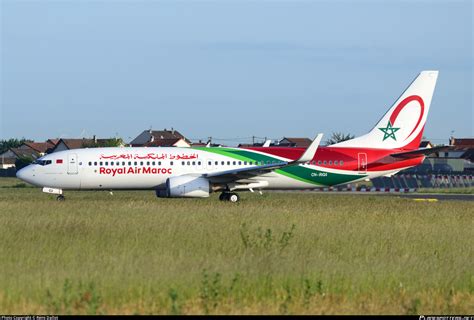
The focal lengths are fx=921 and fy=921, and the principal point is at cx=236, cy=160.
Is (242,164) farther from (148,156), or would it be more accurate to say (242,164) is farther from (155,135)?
(155,135)

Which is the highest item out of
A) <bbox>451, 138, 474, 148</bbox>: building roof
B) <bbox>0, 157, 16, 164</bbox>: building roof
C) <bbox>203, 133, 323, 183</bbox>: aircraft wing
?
<bbox>451, 138, 474, 148</bbox>: building roof

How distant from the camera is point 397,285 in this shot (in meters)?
17.6

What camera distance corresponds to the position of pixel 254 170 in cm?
4612

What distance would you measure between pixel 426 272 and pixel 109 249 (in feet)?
23.7

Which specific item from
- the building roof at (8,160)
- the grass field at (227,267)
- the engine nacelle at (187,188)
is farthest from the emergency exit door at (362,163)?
the building roof at (8,160)

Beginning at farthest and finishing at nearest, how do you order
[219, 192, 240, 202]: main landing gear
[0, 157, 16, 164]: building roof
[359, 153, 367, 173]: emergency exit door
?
1. [0, 157, 16, 164]: building roof
2. [359, 153, 367, 173]: emergency exit door
3. [219, 192, 240, 202]: main landing gear

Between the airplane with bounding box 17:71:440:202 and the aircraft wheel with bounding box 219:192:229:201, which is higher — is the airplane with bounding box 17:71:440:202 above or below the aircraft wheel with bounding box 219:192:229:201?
above

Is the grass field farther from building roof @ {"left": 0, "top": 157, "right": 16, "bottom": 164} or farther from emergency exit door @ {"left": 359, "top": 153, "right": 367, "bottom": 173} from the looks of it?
building roof @ {"left": 0, "top": 157, "right": 16, "bottom": 164}

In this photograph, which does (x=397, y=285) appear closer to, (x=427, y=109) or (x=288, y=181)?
(x=288, y=181)

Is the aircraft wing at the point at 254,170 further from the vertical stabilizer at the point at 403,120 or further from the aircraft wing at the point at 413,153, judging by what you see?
the aircraft wing at the point at 413,153

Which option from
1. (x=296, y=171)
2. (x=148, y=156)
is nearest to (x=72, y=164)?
(x=148, y=156)

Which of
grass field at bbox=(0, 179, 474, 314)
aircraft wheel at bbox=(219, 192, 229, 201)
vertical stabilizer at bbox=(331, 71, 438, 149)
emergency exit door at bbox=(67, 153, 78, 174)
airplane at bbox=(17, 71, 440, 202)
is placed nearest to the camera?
grass field at bbox=(0, 179, 474, 314)

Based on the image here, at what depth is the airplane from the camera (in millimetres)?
47031

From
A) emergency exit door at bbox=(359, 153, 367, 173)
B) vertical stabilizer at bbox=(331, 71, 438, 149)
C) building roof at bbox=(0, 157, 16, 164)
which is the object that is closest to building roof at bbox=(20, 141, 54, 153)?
building roof at bbox=(0, 157, 16, 164)
